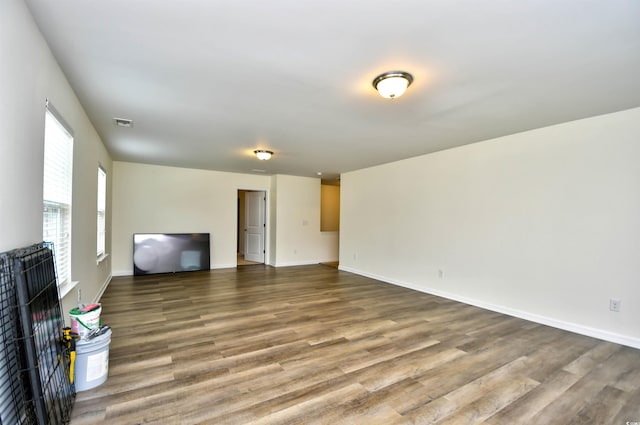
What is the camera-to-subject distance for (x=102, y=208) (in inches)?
192

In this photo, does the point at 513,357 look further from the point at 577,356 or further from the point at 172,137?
the point at 172,137

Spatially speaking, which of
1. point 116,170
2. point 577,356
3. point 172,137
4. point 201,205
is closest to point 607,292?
point 577,356

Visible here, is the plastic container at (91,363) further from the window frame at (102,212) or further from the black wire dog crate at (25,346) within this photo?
the window frame at (102,212)

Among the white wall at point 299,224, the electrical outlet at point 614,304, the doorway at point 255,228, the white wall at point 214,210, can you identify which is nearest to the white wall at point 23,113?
the white wall at point 214,210

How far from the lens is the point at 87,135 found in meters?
3.40

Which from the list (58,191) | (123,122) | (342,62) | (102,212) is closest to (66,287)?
(58,191)

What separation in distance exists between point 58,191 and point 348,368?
2862mm

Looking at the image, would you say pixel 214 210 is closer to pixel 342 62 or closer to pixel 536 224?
pixel 342 62

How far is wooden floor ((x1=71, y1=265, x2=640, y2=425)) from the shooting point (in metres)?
1.92

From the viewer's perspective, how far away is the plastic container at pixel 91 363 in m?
2.10

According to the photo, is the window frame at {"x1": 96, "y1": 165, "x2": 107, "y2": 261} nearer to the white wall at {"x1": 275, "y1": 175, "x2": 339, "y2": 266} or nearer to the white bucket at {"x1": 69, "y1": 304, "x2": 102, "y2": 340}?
the white bucket at {"x1": 69, "y1": 304, "x2": 102, "y2": 340}

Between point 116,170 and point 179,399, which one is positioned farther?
point 116,170

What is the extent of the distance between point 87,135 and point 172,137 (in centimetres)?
100

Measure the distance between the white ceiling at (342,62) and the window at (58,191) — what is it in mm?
486
